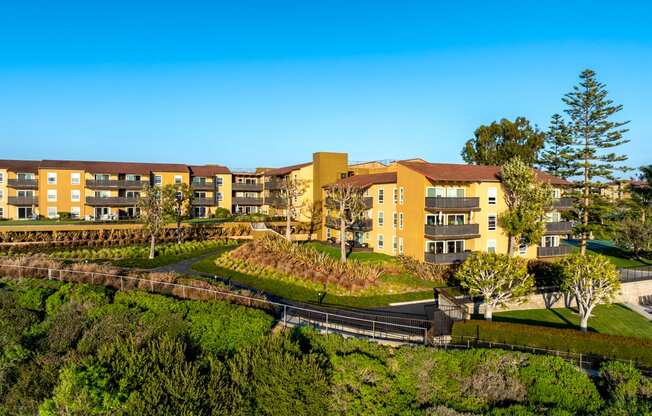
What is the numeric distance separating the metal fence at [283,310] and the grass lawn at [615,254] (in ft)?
91.9

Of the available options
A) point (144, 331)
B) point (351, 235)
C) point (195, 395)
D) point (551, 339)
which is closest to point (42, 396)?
point (144, 331)

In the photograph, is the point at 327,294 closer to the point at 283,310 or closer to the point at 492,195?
the point at 283,310

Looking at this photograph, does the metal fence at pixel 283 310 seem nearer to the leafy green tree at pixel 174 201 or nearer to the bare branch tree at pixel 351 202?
the bare branch tree at pixel 351 202

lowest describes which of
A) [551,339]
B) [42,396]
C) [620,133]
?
[42,396]

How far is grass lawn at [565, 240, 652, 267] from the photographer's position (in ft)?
126

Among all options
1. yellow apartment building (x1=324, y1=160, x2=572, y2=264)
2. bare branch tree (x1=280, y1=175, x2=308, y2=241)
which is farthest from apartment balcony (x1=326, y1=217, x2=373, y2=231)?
bare branch tree (x1=280, y1=175, x2=308, y2=241)

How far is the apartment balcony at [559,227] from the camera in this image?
123 ft

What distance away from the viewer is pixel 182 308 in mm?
22109

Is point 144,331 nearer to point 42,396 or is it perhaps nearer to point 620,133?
point 42,396

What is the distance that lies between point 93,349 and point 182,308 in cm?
430

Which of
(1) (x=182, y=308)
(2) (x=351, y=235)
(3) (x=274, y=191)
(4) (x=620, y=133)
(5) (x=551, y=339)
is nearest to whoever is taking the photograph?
(5) (x=551, y=339)

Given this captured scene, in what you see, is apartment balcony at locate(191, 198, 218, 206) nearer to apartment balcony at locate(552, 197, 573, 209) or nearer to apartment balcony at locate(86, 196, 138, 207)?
apartment balcony at locate(86, 196, 138, 207)

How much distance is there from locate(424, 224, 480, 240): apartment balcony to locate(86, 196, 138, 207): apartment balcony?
37.3 m

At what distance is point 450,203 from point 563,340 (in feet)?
54.5
